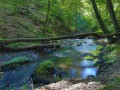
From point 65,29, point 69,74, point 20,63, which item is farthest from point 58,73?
point 65,29

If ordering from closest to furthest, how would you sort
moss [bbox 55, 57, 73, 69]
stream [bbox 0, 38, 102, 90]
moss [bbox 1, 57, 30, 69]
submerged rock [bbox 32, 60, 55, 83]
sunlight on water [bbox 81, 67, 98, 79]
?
1. submerged rock [bbox 32, 60, 55, 83]
2. stream [bbox 0, 38, 102, 90]
3. sunlight on water [bbox 81, 67, 98, 79]
4. moss [bbox 55, 57, 73, 69]
5. moss [bbox 1, 57, 30, 69]

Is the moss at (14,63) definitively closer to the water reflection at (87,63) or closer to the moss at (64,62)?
the moss at (64,62)

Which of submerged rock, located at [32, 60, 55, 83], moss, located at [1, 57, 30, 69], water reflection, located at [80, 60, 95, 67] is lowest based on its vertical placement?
moss, located at [1, 57, 30, 69]

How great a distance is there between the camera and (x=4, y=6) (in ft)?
98.1

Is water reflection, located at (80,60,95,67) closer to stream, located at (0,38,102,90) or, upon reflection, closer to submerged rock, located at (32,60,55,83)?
stream, located at (0,38,102,90)

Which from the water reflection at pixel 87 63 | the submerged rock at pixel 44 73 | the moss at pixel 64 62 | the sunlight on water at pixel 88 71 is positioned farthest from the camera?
the water reflection at pixel 87 63

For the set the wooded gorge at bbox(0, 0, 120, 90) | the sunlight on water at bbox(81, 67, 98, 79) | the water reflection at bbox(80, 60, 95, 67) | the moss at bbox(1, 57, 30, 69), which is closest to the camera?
the wooded gorge at bbox(0, 0, 120, 90)

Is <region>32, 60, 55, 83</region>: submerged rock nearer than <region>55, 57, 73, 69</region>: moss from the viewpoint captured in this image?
Yes

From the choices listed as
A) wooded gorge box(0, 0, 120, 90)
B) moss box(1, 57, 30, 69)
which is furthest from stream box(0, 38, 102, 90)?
moss box(1, 57, 30, 69)

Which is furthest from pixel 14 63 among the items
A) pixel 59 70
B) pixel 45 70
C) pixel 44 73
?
pixel 44 73

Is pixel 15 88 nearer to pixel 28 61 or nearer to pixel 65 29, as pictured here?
pixel 28 61

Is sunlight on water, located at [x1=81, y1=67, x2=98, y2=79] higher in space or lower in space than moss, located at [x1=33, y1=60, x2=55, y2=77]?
lower

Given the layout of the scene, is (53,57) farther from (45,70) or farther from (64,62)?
(45,70)

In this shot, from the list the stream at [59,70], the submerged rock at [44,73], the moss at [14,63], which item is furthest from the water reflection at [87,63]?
the moss at [14,63]
